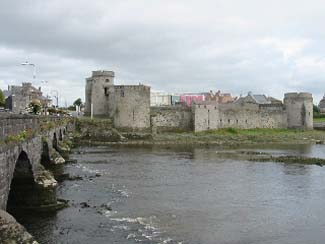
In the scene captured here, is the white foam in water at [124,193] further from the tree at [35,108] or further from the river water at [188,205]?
the tree at [35,108]

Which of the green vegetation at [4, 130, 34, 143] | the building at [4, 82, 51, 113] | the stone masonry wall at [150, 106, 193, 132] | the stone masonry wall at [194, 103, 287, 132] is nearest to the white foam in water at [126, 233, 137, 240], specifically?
the green vegetation at [4, 130, 34, 143]

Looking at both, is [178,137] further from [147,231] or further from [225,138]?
[147,231]

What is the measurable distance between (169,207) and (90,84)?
4685 cm

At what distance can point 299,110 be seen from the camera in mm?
69688

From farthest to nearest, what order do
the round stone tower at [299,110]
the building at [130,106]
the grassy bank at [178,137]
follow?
the round stone tower at [299,110]
the building at [130,106]
the grassy bank at [178,137]

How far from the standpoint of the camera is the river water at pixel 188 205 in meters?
14.6

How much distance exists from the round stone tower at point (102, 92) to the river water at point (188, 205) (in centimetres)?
2867

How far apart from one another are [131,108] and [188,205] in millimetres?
37809

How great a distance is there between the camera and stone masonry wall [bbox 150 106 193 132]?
59438 millimetres

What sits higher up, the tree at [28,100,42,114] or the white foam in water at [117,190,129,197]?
the tree at [28,100,42,114]

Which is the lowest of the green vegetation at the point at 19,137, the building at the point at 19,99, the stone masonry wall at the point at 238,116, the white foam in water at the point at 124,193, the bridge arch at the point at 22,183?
the white foam in water at the point at 124,193

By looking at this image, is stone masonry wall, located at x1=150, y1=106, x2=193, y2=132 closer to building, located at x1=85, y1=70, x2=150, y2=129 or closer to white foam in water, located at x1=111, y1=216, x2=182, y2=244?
building, located at x1=85, y1=70, x2=150, y2=129

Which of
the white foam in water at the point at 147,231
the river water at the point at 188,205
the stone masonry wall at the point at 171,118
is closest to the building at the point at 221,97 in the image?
the stone masonry wall at the point at 171,118

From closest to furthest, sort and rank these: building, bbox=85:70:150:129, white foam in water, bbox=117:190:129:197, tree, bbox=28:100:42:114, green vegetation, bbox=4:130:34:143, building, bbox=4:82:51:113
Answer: green vegetation, bbox=4:130:34:143 < white foam in water, bbox=117:190:129:197 < tree, bbox=28:100:42:114 < building, bbox=4:82:51:113 < building, bbox=85:70:150:129
